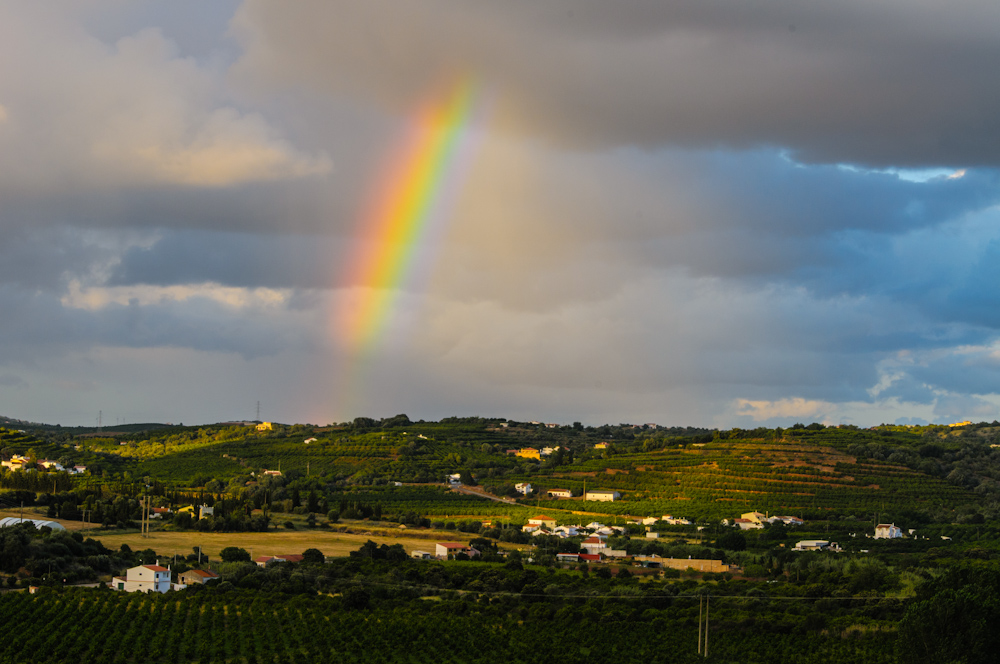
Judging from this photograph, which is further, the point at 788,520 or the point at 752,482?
the point at 752,482

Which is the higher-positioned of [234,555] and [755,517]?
[755,517]

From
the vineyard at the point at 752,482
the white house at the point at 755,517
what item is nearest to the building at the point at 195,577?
the vineyard at the point at 752,482

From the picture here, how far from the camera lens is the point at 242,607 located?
2191 inches

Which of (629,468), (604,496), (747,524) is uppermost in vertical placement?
(629,468)

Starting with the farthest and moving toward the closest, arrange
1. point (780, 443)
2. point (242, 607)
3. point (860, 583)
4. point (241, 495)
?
point (780, 443) < point (241, 495) < point (860, 583) < point (242, 607)

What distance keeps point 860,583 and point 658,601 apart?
1366 centimetres

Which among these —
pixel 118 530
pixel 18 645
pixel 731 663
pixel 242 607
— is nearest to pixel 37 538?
pixel 118 530

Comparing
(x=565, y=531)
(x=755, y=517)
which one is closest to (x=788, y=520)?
(x=755, y=517)

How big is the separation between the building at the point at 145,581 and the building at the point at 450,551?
23345 millimetres

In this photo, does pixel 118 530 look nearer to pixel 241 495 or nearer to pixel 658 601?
pixel 241 495

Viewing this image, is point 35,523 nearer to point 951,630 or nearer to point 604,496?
point 604,496

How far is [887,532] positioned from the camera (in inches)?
3346

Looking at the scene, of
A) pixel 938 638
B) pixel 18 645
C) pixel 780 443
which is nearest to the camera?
pixel 938 638

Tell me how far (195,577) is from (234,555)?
28.4 feet
